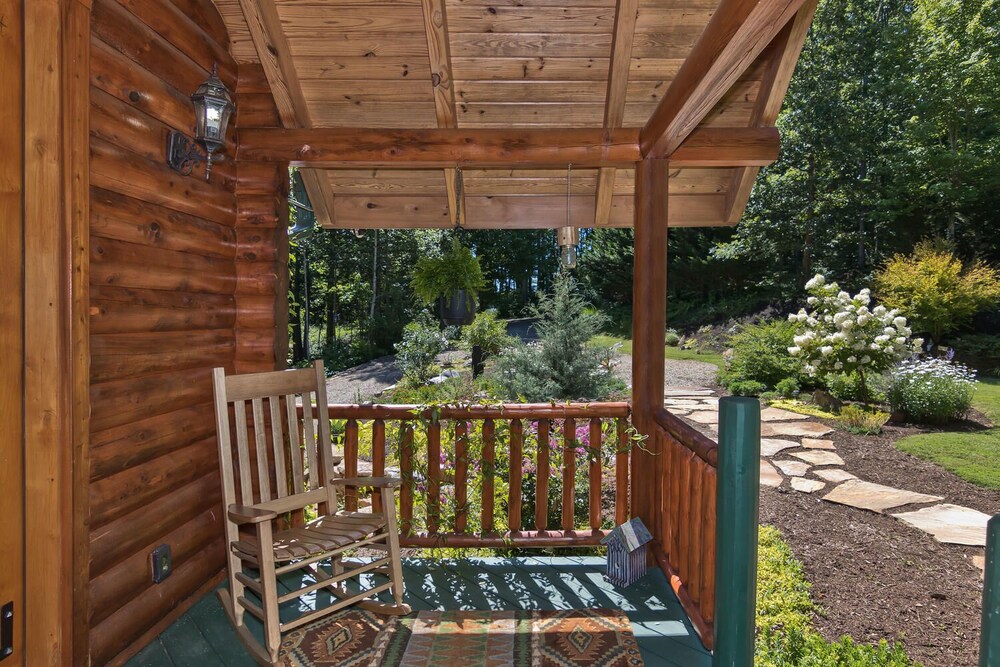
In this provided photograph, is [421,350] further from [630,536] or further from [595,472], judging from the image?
[630,536]

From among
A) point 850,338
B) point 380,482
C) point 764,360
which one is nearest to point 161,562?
point 380,482

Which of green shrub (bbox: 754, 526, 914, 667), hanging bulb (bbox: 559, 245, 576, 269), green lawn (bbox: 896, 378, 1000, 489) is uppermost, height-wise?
hanging bulb (bbox: 559, 245, 576, 269)

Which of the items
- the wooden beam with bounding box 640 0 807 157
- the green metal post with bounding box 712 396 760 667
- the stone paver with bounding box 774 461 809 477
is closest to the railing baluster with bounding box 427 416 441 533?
the green metal post with bounding box 712 396 760 667

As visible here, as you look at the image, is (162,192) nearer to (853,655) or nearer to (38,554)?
(38,554)

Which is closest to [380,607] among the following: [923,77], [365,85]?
[365,85]

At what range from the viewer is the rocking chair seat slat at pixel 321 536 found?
2.29m

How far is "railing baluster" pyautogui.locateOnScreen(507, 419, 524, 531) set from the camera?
3.14 m

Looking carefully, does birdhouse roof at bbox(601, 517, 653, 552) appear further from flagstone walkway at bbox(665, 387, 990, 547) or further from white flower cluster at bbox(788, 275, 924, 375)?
white flower cluster at bbox(788, 275, 924, 375)

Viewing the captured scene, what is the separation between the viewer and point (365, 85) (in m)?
2.99

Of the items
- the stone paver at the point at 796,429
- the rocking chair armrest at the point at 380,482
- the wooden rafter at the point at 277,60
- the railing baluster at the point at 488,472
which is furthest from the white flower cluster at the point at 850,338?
the wooden rafter at the point at 277,60

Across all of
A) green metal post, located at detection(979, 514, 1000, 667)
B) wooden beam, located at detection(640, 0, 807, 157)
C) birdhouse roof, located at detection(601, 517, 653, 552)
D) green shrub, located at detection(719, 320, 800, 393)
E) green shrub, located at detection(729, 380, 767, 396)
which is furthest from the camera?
green shrub, located at detection(719, 320, 800, 393)

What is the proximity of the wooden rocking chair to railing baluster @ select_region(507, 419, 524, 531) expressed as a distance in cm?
71

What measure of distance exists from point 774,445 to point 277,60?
5.26 m

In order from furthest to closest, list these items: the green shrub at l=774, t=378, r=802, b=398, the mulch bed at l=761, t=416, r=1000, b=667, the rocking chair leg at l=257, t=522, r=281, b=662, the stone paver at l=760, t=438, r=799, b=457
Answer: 1. the green shrub at l=774, t=378, r=802, b=398
2. the stone paver at l=760, t=438, r=799, b=457
3. the mulch bed at l=761, t=416, r=1000, b=667
4. the rocking chair leg at l=257, t=522, r=281, b=662
